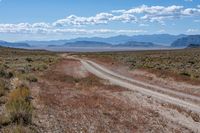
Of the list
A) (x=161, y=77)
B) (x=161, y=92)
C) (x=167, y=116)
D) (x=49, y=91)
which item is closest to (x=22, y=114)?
(x=167, y=116)

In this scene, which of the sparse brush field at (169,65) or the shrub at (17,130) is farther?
the sparse brush field at (169,65)

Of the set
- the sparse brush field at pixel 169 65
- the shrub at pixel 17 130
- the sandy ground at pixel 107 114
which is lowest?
the sparse brush field at pixel 169 65

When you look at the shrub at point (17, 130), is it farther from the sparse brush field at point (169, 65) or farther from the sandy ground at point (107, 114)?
the sparse brush field at point (169, 65)

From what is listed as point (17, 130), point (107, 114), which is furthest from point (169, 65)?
point (17, 130)

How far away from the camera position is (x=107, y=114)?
17.1 m

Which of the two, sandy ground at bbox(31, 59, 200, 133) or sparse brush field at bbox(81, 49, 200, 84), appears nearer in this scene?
sandy ground at bbox(31, 59, 200, 133)

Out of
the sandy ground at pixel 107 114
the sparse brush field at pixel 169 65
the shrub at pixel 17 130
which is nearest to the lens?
the shrub at pixel 17 130

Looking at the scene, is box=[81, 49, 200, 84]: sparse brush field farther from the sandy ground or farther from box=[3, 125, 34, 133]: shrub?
box=[3, 125, 34, 133]: shrub

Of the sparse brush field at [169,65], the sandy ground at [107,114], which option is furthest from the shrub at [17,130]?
the sparse brush field at [169,65]

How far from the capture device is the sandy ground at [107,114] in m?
14.7

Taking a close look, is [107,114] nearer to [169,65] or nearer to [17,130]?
[17,130]

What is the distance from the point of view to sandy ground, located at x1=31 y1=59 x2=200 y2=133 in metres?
14.7

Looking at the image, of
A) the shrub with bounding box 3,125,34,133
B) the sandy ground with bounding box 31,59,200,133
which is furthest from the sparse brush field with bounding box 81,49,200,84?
the shrub with bounding box 3,125,34,133

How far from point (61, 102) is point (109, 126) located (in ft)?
18.5
